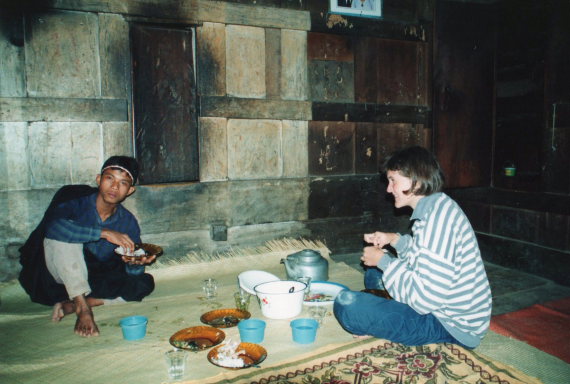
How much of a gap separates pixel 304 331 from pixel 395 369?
649 millimetres

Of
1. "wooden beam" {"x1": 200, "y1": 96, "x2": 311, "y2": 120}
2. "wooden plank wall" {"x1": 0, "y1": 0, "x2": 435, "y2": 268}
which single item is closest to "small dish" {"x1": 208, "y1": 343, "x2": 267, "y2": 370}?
"wooden plank wall" {"x1": 0, "y1": 0, "x2": 435, "y2": 268}

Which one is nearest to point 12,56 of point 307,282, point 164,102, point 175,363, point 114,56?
point 114,56

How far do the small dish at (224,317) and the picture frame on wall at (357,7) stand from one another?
3.88 meters

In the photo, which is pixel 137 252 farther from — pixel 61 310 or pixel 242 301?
pixel 242 301

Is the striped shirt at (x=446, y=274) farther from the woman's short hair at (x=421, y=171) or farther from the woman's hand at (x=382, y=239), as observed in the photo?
the woman's hand at (x=382, y=239)

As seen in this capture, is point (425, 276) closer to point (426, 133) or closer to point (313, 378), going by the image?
point (313, 378)

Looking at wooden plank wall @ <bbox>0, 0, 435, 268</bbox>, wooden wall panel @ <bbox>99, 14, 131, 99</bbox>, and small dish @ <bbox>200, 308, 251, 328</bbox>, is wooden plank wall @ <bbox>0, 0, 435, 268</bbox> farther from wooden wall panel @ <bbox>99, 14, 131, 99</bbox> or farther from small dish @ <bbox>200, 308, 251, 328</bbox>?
small dish @ <bbox>200, 308, 251, 328</bbox>

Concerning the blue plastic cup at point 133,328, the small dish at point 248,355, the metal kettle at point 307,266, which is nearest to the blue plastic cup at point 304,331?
the small dish at point 248,355

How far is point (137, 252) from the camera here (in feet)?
12.2

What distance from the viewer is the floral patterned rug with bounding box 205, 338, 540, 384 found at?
241 cm

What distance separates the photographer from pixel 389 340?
2.71 metres

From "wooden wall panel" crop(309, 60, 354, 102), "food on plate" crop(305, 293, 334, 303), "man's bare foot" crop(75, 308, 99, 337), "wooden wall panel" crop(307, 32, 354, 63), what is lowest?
"man's bare foot" crop(75, 308, 99, 337)

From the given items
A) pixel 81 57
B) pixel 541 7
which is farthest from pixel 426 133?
pixel 81 57

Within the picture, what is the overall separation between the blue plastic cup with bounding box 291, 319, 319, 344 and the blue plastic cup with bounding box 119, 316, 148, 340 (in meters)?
1.10
